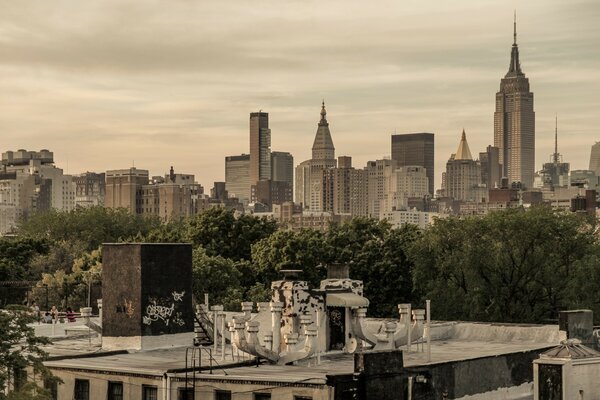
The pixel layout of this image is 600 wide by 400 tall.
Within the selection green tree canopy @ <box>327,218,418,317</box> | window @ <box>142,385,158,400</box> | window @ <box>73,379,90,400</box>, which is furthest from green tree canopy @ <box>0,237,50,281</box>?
window @ <box>142,385,158,400</box>

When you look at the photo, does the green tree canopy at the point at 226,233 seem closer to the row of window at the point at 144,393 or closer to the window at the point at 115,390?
the row of window at the point at 144,393

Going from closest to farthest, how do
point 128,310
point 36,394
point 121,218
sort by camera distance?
point 36,394
point 128,310
point 121,218

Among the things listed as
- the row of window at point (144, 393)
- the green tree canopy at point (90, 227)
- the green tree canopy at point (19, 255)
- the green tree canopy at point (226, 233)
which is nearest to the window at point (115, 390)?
the row of window at point (144, 393)

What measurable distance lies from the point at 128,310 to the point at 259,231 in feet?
258

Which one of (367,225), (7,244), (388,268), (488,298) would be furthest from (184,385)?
(7,244)

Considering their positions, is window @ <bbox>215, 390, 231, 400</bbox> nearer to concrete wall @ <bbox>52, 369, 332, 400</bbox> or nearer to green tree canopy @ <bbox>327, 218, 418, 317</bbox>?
concrete wall @ <bbox>52, 369, 332, 400</bbox>

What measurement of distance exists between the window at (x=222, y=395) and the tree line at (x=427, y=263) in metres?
52.9

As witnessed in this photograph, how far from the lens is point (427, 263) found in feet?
340

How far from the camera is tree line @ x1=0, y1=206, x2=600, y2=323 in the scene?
9688 cm

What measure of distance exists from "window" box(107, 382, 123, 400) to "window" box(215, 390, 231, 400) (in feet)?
11.2

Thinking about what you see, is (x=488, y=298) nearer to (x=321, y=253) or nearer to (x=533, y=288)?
(x=533, y=288)

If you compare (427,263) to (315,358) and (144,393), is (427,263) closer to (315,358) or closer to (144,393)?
(315,358)

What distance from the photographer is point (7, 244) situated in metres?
125

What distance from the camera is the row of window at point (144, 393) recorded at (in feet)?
120
